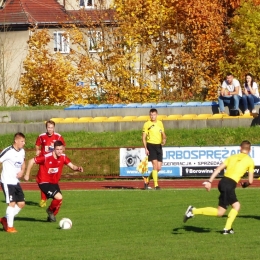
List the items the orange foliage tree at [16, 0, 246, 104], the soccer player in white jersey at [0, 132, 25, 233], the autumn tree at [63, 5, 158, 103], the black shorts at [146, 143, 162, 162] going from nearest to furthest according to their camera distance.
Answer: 1. the soccer player in white jersey at [0, 132, 25, 233]
2. the black shorts at [146, 143, 162, 162]
3. the autumn tree at [63, 5, 158, 103]
4. the orange foliage tree at [16, 0, 246, 104]

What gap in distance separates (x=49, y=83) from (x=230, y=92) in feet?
41.8

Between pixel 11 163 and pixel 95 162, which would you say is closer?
pixel 11 163

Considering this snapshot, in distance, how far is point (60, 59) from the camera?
4181 centimetres

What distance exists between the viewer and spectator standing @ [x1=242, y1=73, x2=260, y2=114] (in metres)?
30.0

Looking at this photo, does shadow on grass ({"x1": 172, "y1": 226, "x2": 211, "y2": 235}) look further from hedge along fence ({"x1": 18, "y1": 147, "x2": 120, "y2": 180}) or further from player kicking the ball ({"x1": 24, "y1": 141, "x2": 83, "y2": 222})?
hedge along fence ({"x1": 18, "y1": 147, "x2": 120, "y2": 180})

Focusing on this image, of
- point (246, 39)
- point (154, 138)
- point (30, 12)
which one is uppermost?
point (30, 12)

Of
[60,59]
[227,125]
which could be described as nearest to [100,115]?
[227,125]

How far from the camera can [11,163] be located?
15188 mm

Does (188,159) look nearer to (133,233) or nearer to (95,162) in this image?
(95,162)

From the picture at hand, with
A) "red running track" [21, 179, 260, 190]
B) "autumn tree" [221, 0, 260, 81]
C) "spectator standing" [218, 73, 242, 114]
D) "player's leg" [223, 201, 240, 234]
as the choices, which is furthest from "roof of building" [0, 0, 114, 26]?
"player's leg" [223, 201, 240, 234]

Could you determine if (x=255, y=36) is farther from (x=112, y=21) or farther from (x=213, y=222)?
(x=213, y=222)

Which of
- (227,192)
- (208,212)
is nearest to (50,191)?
(208,212)

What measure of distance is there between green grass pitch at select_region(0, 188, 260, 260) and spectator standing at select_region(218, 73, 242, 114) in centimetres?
976

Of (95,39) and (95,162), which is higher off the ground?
(95,39)
